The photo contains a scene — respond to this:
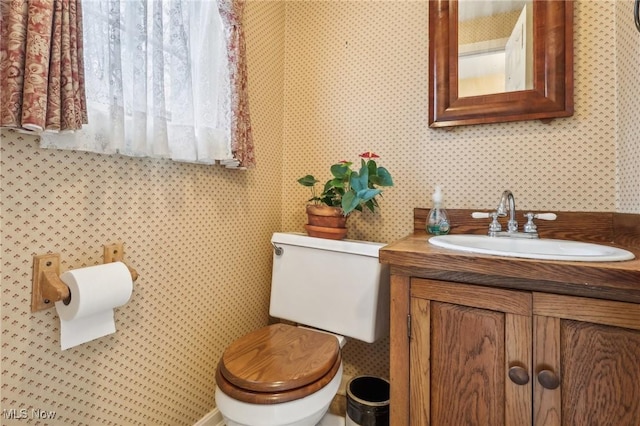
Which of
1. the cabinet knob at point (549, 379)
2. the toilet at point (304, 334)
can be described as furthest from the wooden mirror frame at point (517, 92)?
the cabinet knob at point (549, 379)

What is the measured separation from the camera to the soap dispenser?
132 cm

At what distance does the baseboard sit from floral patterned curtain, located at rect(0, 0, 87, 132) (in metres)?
1.15

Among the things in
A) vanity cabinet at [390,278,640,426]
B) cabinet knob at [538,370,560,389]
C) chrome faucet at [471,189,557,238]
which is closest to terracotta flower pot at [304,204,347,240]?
vanity cabinet at [390,278,640,426]

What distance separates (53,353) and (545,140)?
176cm

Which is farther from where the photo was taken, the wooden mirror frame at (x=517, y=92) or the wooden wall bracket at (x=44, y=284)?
the wooden mirror frame at (x=517, y=92)

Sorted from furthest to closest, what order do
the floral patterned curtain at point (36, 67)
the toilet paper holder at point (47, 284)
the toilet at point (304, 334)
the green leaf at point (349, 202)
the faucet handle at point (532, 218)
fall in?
the green leaf at point (349, 202) < the faucet handle at point (532, 218) < the toilet at point (304, 334) < the toilet paper holder at point (47, 284) < the floral patterned curtain at point (36, 67)

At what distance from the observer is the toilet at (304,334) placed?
36.2 inches

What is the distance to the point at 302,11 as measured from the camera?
5.64 ft

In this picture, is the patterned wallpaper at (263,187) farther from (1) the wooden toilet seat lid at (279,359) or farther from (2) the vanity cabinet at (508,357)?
(2) the vanity cabinet at (508,357)

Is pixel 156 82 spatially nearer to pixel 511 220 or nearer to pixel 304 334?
pixel 304 334

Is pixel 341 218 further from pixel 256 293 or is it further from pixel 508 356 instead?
pixel 508 356

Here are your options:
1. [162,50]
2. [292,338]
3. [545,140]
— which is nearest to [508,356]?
[292,338]

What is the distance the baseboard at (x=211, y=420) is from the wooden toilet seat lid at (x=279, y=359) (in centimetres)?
40

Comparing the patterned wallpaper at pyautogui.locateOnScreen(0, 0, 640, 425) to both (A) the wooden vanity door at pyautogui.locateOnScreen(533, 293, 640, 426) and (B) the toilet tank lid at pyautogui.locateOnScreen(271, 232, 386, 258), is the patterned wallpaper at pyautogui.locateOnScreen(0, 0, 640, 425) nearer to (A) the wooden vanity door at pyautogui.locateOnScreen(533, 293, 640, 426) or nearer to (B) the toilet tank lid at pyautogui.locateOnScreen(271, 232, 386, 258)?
(B) the toilet tank lid at pyautogui.locateOnScreen(271, 232, 386, 258)
